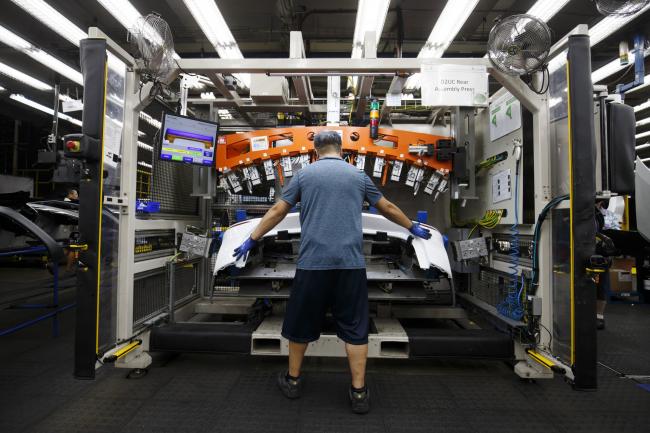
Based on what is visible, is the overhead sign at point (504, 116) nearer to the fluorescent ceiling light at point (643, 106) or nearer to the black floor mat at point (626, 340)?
the black floor mat at point (626, 340)

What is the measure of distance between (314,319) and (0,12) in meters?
7.07

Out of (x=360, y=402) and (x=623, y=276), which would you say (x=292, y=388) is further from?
(x=623, y=276)

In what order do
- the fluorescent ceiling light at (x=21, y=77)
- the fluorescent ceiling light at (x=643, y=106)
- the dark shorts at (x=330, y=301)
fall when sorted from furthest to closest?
1. the fluorescent ceiling light at (x=643, y=106)
2. the fluorescent ceiling light at (x=21, y=77)
3. the dark shorts at (x=330, y=301)

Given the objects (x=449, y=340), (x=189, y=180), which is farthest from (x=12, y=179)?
(x=449, y=340)

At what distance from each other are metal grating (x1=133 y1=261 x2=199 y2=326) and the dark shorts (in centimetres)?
133

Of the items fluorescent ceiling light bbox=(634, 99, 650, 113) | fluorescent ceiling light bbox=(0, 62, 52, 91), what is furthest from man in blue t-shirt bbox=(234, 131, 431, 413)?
fluorescent ceiling light bbox=(634, 99, 650, 113)

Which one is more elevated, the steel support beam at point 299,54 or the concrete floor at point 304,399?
the steel support beam at point 299,54

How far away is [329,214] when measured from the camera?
6.33 ft

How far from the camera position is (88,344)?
77.1 inches

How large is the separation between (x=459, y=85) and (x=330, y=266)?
165 centimetres

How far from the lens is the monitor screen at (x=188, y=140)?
2.72m

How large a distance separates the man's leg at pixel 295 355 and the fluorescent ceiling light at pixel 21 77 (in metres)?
7.50

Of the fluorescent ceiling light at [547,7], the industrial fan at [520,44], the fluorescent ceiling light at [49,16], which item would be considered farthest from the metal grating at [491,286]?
the fluorescent ceiling light at [49,16]

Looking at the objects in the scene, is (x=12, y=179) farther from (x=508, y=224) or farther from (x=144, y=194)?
(x=508, y=224)
